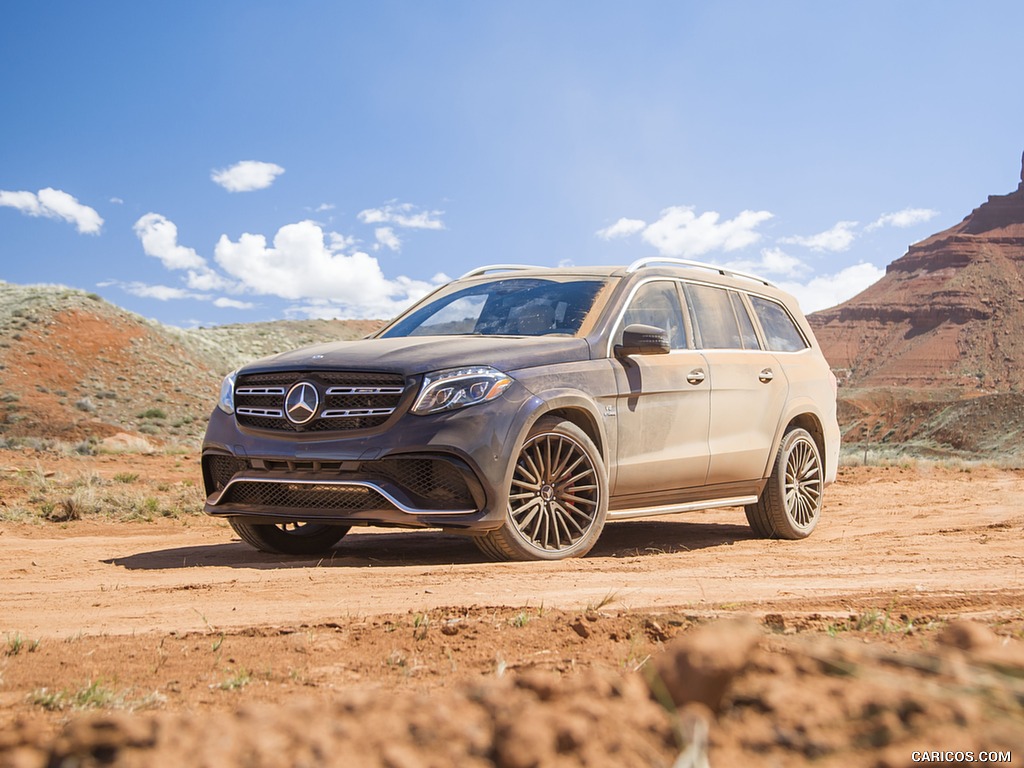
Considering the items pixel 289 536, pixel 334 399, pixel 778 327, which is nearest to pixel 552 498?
pixel 334 399

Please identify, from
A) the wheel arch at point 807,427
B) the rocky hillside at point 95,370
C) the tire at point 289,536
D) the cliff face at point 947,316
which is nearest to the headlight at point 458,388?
the tire at point 289,536

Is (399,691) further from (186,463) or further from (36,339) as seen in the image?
(36,339)

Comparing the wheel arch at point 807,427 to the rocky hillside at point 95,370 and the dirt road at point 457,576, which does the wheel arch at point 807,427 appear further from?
the rocky hillside at point 95,370

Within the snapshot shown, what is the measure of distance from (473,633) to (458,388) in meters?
2.23

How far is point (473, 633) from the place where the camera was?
366 centimetres

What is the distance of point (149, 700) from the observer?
2.75 metres

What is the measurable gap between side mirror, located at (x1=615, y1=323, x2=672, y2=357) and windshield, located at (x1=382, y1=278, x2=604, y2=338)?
1.13ft

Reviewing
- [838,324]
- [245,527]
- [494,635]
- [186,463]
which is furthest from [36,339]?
[838,324]

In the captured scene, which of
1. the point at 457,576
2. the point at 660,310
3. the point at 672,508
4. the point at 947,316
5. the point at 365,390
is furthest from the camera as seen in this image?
the point at 947,316

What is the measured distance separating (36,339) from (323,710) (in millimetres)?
50564

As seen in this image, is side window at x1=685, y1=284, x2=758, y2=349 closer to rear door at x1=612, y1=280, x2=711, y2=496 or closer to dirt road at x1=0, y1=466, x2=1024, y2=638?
rear door at x1=612, y1=280, x2=711, y2=496

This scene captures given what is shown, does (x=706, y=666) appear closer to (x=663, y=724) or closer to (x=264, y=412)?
(x=663, y=724)

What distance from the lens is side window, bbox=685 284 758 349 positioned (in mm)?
7469

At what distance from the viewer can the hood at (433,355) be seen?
578 cm
